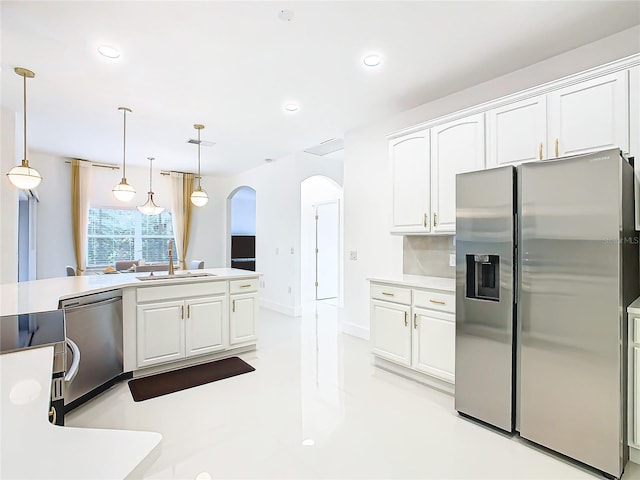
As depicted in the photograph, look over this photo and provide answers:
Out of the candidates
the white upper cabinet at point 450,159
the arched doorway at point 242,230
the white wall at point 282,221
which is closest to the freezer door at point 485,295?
the white upper cabinet at point 450,159

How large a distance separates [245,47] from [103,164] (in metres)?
5.49

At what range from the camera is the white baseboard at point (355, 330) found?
14.8ft

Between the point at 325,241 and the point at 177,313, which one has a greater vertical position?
the point at 325,241

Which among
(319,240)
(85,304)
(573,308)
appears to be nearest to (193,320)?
(85,304)

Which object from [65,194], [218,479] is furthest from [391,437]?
[65,194]

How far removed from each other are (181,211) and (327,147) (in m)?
3.87

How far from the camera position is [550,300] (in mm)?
2143

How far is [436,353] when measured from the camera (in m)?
2.98

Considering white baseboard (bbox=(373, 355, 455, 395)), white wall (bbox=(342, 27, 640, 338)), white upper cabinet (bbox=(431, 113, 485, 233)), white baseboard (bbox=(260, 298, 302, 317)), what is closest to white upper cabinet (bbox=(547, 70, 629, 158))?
white upper cabinet (bbox=(431, 113, 485, 233))

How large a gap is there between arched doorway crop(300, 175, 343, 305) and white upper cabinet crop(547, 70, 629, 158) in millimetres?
4972

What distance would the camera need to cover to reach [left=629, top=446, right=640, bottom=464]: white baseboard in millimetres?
2025

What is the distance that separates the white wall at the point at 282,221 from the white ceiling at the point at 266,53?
5.55 ft

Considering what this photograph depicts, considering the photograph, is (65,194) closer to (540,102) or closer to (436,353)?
(436,353)

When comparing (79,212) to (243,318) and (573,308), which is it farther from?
(573,308)
